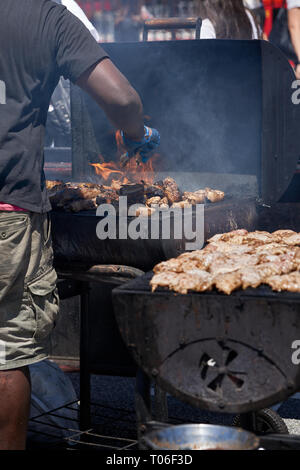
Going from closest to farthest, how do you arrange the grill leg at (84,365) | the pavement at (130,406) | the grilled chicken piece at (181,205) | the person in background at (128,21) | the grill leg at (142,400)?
the grill leg at (142,400) → the grilled chicken piece at (181,205) → the grill leg at (84,365) → the pavement at (130,406) → the person in background at (128,21)

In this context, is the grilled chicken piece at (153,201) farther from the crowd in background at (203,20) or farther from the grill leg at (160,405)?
the crowd in background at (203,20)

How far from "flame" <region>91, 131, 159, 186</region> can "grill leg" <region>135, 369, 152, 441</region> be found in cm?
220

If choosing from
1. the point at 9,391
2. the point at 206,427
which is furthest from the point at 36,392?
the point at 206,427

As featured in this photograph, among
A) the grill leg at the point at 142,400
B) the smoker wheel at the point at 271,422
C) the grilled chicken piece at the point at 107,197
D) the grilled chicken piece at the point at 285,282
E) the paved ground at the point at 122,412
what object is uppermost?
the grilled chicken piece at the point at 107,197

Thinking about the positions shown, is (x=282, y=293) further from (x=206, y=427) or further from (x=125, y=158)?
(x=125, y=158)

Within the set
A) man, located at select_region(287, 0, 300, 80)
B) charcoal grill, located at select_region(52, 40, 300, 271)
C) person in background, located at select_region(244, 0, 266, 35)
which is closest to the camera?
charcoal grill, located at select_region(52, 40, 300, 271)

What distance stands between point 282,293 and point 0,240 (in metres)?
1.31

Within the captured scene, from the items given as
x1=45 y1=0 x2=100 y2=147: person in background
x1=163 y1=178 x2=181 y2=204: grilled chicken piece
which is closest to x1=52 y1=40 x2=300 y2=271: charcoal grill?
x1=163 y1=178 x2=181 y2=204: grilled chicken piece

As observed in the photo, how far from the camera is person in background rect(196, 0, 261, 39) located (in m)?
5.64

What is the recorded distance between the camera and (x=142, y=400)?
288 centimetres

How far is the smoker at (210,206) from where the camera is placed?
257cm

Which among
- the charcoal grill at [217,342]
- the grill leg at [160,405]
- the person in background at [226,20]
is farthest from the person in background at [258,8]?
the charcoal grill at [217,342]

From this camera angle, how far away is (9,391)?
311cm

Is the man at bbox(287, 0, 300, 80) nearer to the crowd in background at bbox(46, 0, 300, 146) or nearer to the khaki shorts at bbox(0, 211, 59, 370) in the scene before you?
the crowd in background at bbox(46, 0, 300, 146)
